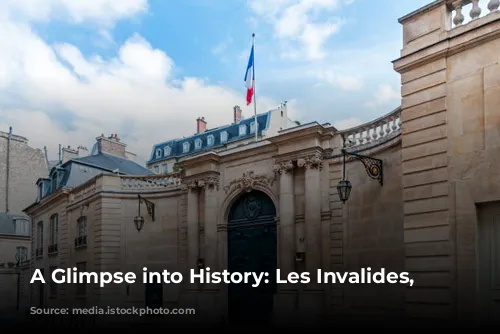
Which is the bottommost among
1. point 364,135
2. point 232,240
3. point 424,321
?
point 424,321

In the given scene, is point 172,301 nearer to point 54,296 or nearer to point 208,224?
point 208,224

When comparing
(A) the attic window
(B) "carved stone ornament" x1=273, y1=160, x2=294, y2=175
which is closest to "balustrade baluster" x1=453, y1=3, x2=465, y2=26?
(B) "carved stone ornament" x1=273, y1=160, x2=294, y2=175

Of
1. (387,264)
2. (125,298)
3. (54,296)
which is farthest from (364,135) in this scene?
(54,296)

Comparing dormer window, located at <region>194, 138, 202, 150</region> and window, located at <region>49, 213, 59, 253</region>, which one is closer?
window, located at <region>49, 213, 59, 253</region>

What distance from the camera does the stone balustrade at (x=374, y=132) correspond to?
453 inches

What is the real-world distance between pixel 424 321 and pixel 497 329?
3.42ft

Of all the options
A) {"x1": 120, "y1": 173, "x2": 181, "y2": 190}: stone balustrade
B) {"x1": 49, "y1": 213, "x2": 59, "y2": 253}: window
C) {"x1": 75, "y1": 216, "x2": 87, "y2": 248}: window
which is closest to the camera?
{"x1": 120, "y1": 173, "x2": 181, "y2": 190}: stone balustrade

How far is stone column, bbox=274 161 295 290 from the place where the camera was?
13.8 meters

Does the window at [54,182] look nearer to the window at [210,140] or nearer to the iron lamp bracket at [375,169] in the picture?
the window at [210,140]

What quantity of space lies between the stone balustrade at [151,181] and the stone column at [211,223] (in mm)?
1970

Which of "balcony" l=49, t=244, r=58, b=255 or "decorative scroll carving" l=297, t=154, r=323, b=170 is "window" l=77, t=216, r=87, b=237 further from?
"decorative scroll carving" l=297, t=154, r=323, b=170

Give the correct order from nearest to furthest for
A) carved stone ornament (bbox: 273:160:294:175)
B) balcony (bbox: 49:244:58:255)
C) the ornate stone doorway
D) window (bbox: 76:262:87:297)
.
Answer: carved stone ornament (bbox: 273:160:294:175)
the ornate stone doorway
window (bbox: 76:262:87:297)
balcony (bbox: 49:244:58:255)

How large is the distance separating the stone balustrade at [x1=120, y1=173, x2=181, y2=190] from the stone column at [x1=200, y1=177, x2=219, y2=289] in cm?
197

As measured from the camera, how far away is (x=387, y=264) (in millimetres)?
11375
